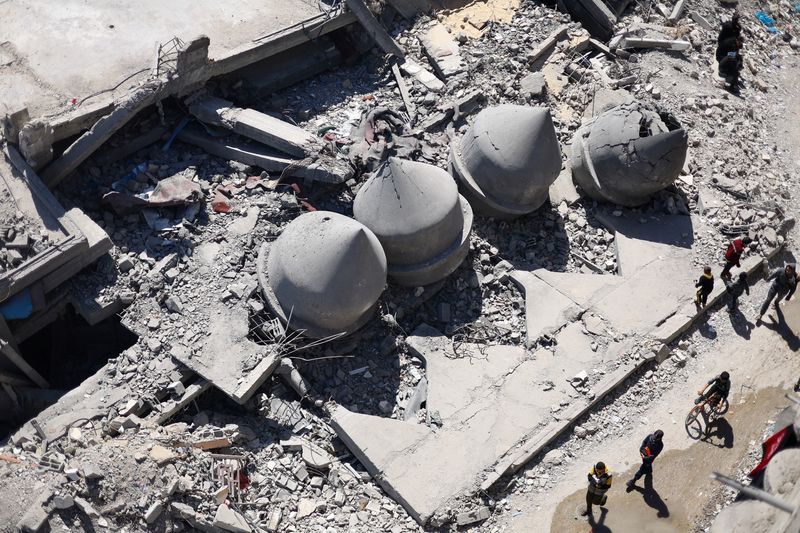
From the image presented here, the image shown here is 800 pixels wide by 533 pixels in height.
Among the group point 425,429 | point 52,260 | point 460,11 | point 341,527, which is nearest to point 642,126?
point 460,11

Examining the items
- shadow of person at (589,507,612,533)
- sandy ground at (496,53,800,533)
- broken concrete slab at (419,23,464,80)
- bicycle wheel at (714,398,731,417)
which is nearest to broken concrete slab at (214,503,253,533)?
sandy ground at (496,53,800,533)

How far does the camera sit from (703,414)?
1266cm

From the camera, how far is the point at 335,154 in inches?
559

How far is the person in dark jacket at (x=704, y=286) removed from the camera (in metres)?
13.4

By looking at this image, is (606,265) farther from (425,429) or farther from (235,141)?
(235,141)

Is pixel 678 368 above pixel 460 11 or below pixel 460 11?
below

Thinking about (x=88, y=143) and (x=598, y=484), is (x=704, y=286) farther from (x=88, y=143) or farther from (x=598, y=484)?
(x=88, y=143)

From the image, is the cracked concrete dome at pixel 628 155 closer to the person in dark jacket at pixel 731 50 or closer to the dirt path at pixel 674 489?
the person in dark jacket at pixel 731 50

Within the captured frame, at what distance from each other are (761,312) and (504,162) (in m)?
4.74

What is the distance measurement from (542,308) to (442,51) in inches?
222

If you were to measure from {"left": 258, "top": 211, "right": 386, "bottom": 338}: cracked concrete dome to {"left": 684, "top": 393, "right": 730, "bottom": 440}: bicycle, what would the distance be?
484 centimetres

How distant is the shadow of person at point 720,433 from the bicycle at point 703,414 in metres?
0.04

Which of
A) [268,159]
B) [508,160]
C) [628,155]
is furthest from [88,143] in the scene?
[628,155]

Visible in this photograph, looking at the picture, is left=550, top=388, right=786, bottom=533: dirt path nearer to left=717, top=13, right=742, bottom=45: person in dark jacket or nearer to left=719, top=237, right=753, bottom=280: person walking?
left=719, top=237, right=753, bottom=280: person walking
